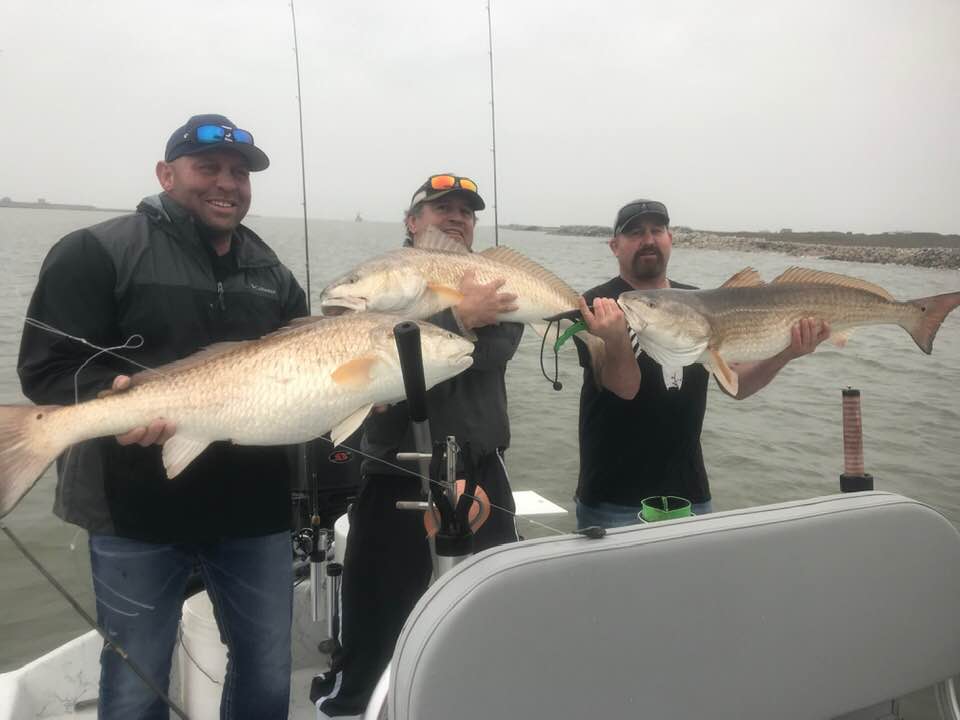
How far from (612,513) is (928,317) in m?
2.01

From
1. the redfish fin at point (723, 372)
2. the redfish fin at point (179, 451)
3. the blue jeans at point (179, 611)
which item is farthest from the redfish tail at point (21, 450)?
the redfish fin at point (723, 372)

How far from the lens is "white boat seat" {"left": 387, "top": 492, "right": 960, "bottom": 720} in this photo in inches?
58.9

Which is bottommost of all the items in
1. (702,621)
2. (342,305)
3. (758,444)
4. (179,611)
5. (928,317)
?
(758,444)

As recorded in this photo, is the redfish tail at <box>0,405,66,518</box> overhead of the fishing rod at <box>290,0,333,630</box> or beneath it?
overhead

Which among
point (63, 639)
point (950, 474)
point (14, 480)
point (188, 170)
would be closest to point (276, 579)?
point (14, 480)

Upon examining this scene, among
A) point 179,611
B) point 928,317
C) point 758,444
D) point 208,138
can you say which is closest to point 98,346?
point 208,138

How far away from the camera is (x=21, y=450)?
197 cm

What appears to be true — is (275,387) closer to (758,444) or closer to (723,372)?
(723,372)

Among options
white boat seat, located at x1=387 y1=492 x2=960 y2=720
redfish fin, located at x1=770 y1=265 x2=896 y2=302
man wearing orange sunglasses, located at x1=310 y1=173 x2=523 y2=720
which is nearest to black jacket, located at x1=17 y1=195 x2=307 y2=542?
man wearing orange sunglasses, located at x1=310 y1=173 x2=523 y2=720

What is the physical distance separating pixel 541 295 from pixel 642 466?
1.12 m

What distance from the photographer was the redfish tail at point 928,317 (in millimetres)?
3391

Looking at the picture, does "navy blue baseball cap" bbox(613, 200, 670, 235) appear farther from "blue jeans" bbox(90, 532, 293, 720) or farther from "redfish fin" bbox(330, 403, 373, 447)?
"blue jeans" bbox(90, 532, 293, 720)

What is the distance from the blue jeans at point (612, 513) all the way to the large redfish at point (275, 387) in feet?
5.19

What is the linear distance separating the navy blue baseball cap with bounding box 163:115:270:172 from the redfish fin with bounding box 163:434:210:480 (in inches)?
44.7
